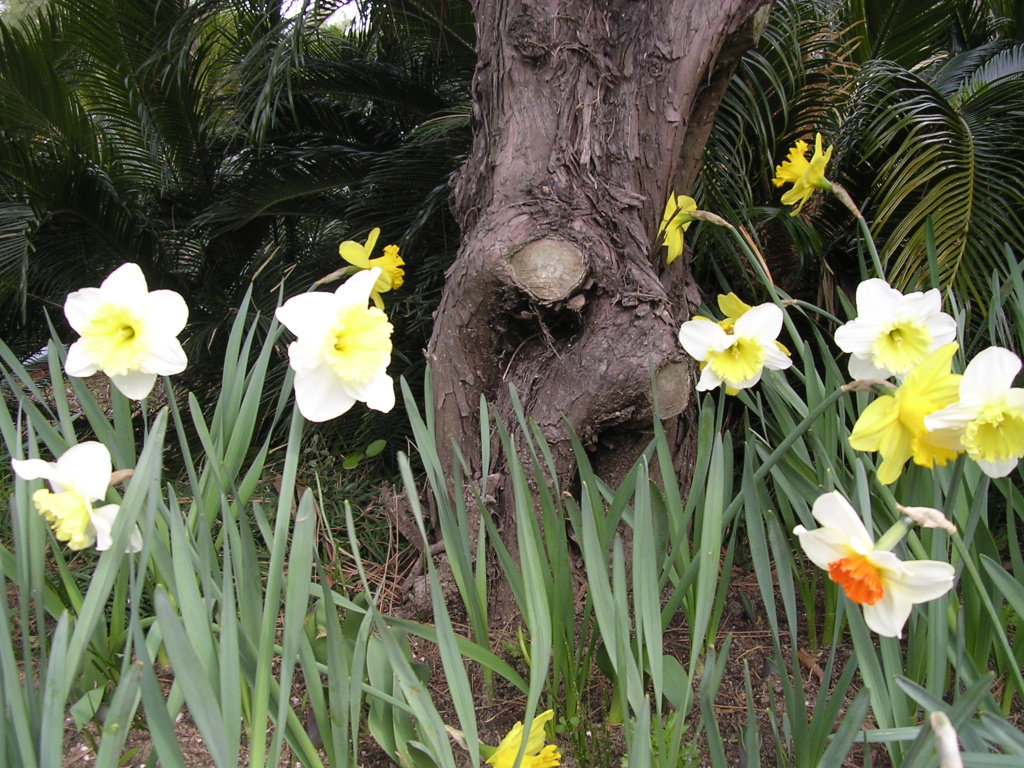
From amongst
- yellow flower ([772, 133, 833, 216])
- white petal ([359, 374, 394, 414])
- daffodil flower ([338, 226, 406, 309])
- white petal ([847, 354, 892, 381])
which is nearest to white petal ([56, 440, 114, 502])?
white petal ([359, 374, 394, 414])

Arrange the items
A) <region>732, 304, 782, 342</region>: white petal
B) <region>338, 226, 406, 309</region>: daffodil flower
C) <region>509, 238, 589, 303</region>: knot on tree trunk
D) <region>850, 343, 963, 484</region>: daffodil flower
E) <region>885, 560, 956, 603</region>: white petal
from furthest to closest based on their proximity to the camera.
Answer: <region>509, 238, 589, 303</region>: knot on tree trunk < <region>338, 226, 406, 309</region>: daffodil flower < <region>732, 304, 782, 342</region>: white petal < <region>850, 343, 963, 484</region>: daffodil flower < <region>885, 560, 956, 603</region>: white petal

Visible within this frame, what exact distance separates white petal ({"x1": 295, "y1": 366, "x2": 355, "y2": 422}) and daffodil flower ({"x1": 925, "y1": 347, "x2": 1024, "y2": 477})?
2.36 feet

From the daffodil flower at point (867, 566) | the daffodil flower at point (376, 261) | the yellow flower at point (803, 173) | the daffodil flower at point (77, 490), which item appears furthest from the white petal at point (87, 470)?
the yellow flower at point (803, 173)

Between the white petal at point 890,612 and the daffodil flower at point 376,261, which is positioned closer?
the white petal at point 890,612

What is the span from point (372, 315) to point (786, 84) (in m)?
2.39

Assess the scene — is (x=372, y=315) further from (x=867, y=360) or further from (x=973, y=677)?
(x=973, y=677)

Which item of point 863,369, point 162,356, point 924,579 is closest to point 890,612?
point 924,579

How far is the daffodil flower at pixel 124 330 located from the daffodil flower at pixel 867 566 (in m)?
0.82

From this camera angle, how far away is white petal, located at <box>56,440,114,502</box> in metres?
0.91

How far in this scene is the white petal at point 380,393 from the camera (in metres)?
0.94

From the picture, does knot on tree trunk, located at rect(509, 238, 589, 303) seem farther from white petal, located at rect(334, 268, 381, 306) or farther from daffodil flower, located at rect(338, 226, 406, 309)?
white petal, located at rect(334, 268, 381, 306)

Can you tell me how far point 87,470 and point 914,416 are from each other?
105cm

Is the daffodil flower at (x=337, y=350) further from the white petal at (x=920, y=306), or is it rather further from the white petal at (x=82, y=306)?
the white petal at (x=920, y=306)

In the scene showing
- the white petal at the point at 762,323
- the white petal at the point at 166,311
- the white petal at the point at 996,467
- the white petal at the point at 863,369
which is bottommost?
the white petal at the point at 996,467
